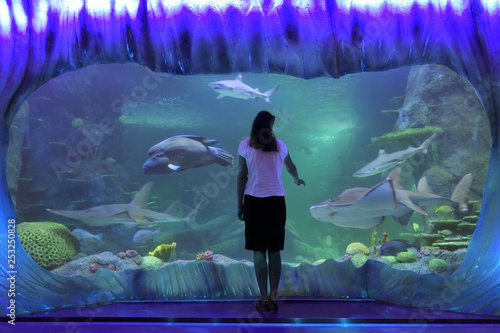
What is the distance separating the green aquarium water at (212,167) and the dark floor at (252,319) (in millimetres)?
1602

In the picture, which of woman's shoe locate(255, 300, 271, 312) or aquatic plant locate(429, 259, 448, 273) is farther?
aquatic plant locate(429, 259, 448, 273)

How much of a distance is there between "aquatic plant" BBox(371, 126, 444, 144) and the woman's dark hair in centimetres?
714

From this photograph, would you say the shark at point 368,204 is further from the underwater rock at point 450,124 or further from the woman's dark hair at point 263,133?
the underwater rock at point 450,124

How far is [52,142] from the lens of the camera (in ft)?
35.8

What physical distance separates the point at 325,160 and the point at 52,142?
24615 mm

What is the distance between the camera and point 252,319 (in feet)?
7.38

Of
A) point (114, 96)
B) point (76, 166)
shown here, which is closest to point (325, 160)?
point (114, 96)

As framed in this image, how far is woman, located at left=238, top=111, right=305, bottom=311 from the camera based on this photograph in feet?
7.68

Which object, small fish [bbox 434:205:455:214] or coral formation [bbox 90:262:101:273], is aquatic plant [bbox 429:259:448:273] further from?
coral formation [bbox 90:262:101:273]

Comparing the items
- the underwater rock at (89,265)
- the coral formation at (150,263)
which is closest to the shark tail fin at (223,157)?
the underwater rock at (89,265)

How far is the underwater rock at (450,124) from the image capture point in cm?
720

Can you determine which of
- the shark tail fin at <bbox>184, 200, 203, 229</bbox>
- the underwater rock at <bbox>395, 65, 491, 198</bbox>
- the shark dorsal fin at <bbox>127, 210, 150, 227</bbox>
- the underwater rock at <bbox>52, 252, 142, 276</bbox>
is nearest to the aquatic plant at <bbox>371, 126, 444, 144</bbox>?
the underwater rock at <bbox>395, 65, 491, 198</bbox>

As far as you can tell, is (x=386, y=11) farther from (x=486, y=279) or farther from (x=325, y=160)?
(x=325, y=160)

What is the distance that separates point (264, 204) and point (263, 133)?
550 millimetres
